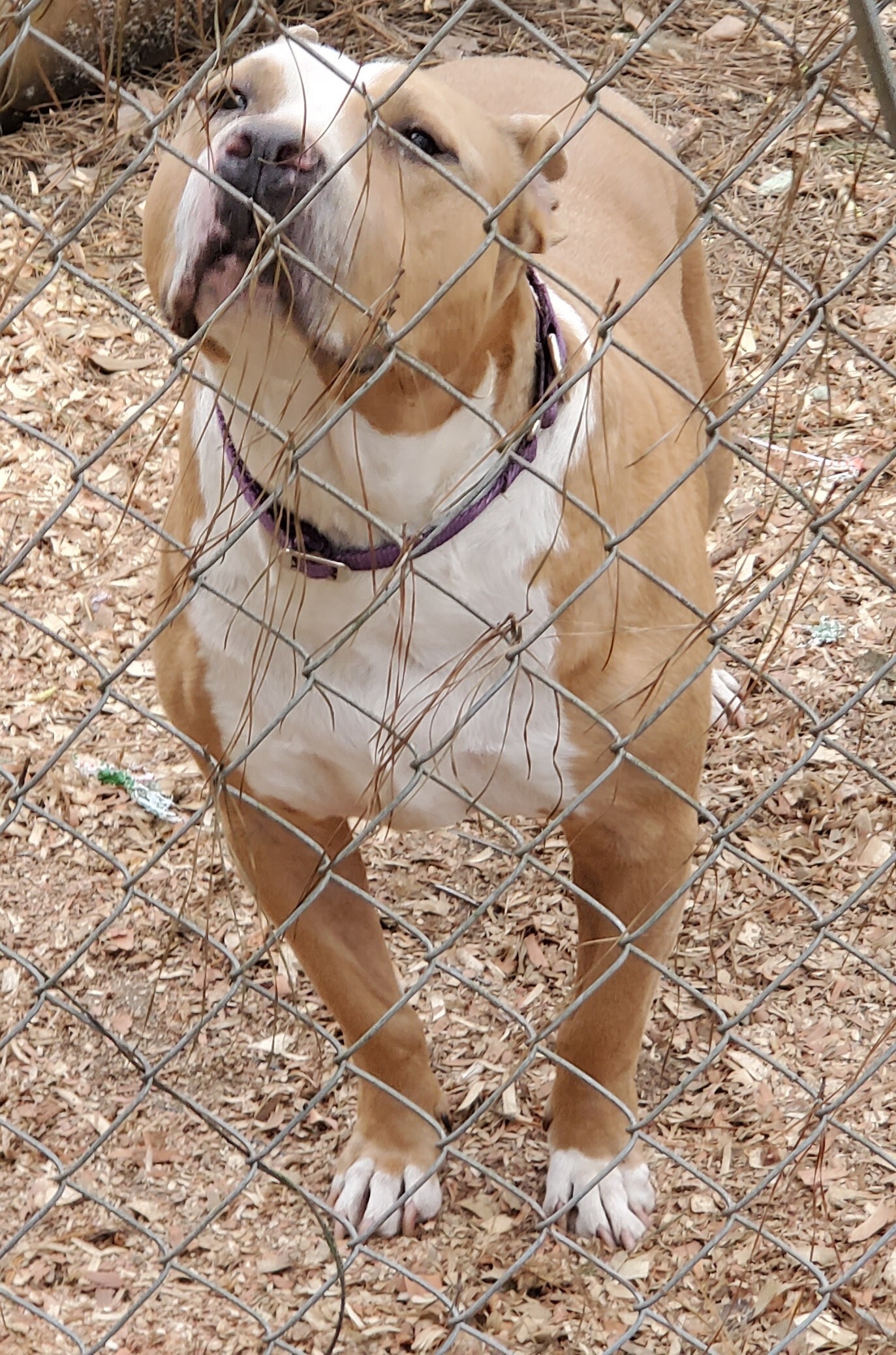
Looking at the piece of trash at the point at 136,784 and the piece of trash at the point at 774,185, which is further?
the piece of trash at the point at 774,185

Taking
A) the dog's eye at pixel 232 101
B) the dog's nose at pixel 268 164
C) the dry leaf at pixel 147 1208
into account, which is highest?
the dog's nose at pixel 268 164

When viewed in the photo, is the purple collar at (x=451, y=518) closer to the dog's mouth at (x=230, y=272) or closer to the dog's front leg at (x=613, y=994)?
the dog's mouth at (x=230, y=272)

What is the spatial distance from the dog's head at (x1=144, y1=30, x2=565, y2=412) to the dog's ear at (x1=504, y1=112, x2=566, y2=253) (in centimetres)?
3

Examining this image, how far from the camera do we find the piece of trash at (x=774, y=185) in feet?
13.9

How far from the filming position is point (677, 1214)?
2.38m

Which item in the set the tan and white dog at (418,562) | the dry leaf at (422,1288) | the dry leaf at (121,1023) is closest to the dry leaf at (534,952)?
the tan and white dog at (418,562)

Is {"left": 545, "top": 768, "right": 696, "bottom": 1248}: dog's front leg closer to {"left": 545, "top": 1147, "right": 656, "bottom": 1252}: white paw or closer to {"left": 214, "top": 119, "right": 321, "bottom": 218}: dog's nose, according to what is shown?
{"left": 545, "top": 1147, "right": 656, "bottom": 1252}: white paw

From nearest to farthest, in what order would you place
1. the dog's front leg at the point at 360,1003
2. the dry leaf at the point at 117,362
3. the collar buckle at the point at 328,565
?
1. the collar buckle at the point at 328,565
2. the dog's front leg at the point at 360,1003
3. the dry leaf at the point at 117,362

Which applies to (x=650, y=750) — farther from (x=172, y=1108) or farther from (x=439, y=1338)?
(x=172, y=1108)

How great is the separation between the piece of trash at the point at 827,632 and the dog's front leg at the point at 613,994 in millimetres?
1179

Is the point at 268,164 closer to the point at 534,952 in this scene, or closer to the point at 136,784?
the point at 534,952

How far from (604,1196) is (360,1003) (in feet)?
1.61

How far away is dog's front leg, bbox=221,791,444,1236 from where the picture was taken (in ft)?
7.24

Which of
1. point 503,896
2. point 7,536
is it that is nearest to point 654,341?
point 503,896
